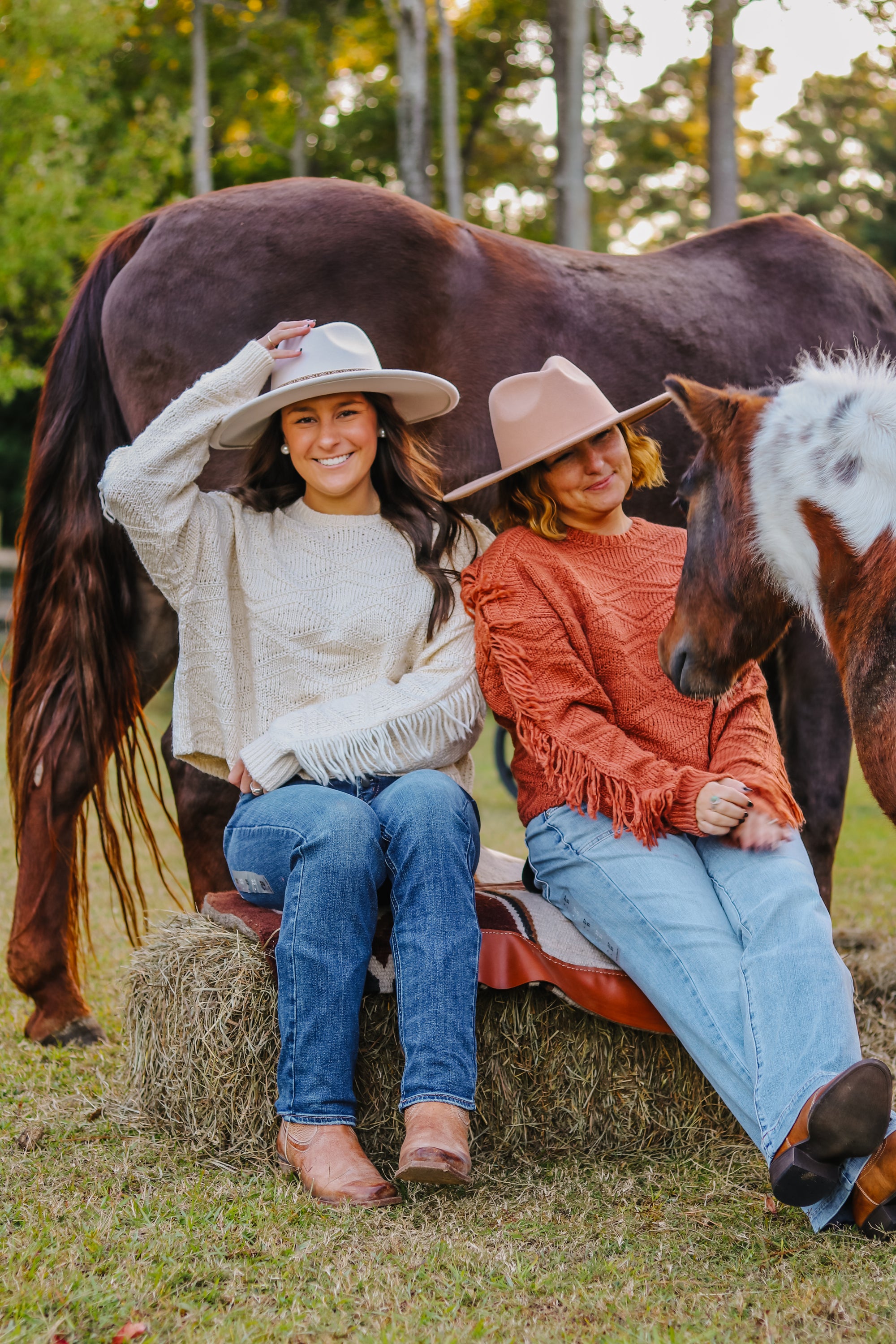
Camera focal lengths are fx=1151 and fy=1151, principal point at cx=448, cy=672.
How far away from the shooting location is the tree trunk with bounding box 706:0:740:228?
11938mm

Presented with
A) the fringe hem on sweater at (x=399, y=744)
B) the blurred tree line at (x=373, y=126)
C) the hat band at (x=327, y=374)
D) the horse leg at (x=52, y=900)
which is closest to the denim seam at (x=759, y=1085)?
the fringe hem on sweater at (x=399, y=744)

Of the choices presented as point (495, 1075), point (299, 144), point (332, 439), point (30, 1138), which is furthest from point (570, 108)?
point (30, 1138)

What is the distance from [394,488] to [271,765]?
78 cm

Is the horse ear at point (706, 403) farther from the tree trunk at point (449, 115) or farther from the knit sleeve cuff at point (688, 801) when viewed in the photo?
the tree trunk at point (449, 115)

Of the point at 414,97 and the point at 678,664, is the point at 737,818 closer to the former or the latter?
the point at 678,664

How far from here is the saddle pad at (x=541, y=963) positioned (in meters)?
2.40

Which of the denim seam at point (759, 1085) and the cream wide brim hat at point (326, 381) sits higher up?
the cream wide brim hat at point (326, 381)

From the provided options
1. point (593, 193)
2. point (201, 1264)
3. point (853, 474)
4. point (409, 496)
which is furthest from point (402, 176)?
point (593, 193)

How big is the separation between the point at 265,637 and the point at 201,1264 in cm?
135

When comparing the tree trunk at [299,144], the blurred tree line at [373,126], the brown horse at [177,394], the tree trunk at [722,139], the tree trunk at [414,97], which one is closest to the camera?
the brown horse at [177,394]

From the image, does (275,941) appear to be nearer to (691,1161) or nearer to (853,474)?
(691,1161)

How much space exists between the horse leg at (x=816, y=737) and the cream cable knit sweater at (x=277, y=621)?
47.5 inches

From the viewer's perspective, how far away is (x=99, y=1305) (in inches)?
70.6

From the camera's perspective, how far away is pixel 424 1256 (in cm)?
196
